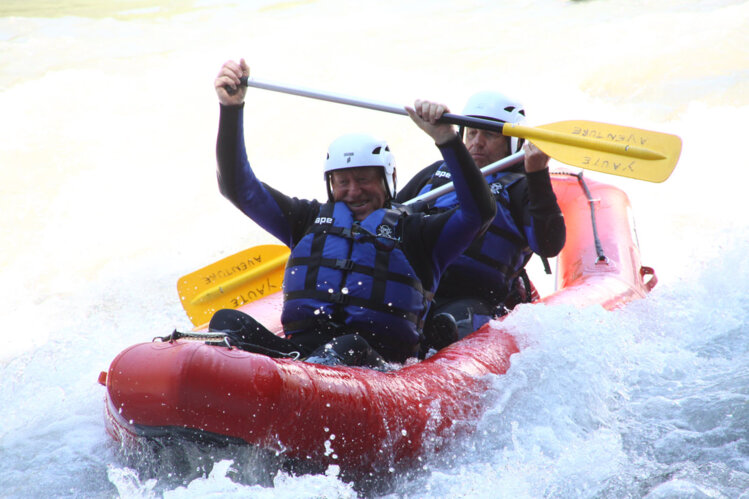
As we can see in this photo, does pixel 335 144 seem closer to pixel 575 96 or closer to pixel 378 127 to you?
pixel 378 127

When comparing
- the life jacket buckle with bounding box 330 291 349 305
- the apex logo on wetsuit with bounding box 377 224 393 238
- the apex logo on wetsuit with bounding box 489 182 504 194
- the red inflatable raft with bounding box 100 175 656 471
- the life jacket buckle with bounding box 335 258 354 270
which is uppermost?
the apex logo on wetsuit with bounding box 489 182 504 194

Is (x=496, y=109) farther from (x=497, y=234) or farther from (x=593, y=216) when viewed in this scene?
(x=593, y=216)

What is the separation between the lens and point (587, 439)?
250 cm

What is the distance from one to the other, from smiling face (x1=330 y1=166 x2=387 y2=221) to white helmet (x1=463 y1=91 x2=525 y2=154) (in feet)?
3.32

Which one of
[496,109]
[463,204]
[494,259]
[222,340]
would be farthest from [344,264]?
[496,109]

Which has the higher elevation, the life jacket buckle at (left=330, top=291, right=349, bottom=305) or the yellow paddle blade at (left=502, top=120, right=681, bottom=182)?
the yellow paddle blade at (left=502, top=120, right=681, bottom=182)

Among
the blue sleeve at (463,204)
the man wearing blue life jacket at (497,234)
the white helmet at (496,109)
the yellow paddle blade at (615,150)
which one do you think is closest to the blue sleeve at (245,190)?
the blue sleeve at (463,204)

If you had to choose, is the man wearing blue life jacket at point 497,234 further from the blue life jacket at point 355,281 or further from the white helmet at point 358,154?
the white helmet at point 358,154

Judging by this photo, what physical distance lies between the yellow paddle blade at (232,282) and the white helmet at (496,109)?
1.23 meters

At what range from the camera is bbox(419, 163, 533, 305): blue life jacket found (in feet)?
10.8

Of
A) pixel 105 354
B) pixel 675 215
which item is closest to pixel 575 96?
pixel 675 215

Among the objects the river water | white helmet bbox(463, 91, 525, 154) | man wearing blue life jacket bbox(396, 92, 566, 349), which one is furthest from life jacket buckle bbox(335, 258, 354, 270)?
white helmet bbox(463, 91, 525, 154)

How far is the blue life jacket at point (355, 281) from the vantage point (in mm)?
2520

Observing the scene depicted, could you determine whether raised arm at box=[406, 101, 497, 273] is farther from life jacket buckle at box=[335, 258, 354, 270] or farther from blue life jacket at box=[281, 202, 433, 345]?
life jacket buckle at box=[335, 258, 354, 270]
